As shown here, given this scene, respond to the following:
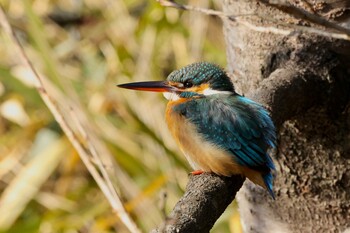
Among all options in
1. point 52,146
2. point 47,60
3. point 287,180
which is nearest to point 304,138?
point 287,180

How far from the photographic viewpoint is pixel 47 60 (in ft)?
8.53

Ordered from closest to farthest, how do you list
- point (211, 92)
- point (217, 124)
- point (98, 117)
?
point (217, 124)
point (211, 92)
point (98, 117)

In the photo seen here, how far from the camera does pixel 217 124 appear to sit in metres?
1.68

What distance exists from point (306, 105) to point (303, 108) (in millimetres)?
12

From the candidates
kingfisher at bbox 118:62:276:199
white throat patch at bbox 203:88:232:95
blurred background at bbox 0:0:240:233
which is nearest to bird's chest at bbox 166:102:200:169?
kingfisher at bbox 118:62:276:199

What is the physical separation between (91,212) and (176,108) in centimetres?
121

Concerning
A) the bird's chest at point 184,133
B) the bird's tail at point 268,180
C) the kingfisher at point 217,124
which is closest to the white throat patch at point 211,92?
the kingfisher at point 217,124

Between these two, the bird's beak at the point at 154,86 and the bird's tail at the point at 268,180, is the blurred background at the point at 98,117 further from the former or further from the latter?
the bird's tail at the point at 268,180

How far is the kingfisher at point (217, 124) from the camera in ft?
5.18

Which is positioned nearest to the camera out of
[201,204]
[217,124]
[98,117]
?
[201,204]

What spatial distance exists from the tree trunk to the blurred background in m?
0.89

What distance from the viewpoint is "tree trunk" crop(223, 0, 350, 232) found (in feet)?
5.43

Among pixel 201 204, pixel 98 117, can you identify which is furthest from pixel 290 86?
pixel 98 117

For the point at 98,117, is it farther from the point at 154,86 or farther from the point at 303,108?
the point at 303,108
